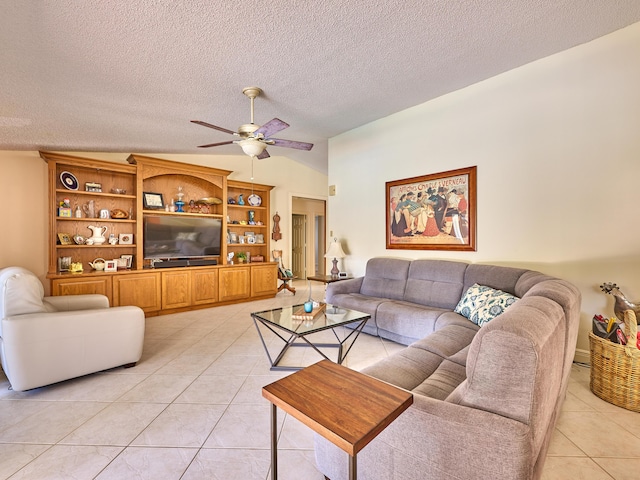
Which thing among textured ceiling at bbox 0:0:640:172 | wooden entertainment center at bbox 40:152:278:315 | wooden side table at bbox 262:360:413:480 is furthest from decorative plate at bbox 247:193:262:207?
wooden side table at bbox 262:360:413:480

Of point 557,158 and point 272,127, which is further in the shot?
point 557,158

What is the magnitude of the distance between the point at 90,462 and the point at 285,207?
17.1 feet

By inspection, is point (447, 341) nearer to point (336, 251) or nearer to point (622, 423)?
point (622, 423)

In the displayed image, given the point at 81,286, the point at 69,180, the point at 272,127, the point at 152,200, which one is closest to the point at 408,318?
the point at 272,127

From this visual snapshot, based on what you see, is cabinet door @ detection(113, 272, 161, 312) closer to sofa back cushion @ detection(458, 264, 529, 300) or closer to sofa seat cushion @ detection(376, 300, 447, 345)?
sofa seat cushion @ detection(376, 300, 447, 345)

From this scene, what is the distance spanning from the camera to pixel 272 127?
8.34ft

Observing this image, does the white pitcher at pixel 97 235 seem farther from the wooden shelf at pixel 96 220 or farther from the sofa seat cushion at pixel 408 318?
the sofa seat cushion at pixel 408 318

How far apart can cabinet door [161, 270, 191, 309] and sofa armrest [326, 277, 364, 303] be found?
226cm

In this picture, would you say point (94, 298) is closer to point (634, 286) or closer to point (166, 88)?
point (166, 88)

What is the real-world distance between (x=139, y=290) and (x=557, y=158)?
511cm

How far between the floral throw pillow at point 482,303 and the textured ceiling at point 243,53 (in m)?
2.08

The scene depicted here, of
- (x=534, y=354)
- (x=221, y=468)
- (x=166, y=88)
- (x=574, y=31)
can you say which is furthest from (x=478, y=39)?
(x=221, y=468)

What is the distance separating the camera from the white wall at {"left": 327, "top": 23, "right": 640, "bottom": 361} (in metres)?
2.35

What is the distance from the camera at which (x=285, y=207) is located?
6.32m
